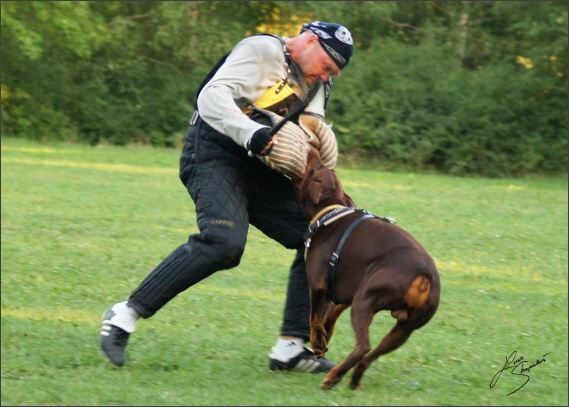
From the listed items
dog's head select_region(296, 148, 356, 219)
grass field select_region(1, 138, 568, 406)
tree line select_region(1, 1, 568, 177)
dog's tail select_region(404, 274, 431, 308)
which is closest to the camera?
dog's tail select_region(404, 274, 431, 308)

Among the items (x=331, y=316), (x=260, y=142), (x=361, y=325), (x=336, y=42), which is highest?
(x=336, y=42)

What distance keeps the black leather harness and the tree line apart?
19.1 m

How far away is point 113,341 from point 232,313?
72.6 inches

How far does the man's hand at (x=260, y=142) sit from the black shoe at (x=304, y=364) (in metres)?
1.21

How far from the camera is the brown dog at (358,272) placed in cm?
431

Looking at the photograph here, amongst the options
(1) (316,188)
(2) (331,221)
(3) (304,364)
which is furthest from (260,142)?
(3) (304,364)

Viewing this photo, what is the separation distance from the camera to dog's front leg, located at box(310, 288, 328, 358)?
4.69 m

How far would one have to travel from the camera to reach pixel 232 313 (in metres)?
6.62

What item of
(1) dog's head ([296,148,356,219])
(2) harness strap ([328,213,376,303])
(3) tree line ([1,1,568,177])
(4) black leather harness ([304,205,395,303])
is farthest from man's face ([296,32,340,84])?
(3) tree line ([1,1,568,177])

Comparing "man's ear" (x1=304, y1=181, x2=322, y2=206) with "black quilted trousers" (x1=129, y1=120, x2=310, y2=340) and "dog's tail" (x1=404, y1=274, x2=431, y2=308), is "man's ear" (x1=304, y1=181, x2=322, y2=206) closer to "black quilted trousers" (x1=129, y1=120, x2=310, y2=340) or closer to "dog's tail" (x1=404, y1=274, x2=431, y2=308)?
"black quilted trousers" (x1=129, y1=120, x2=310, y2=340)

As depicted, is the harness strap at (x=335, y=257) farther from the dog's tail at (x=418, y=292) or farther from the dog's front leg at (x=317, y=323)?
the dog's tail at (x=418, y=292)

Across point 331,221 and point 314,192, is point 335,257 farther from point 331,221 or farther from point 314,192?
point 314,192

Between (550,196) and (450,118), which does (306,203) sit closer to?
(550,196)

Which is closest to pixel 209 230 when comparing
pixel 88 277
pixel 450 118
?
pixel 88 277
